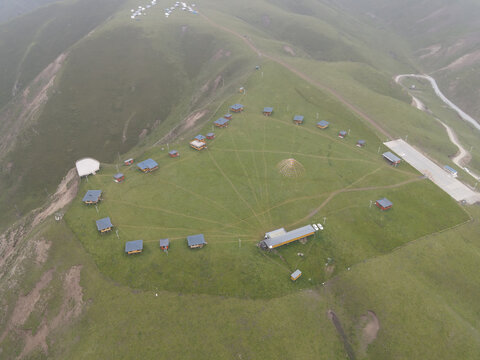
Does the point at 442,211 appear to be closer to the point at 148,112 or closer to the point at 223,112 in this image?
the point at 223,112

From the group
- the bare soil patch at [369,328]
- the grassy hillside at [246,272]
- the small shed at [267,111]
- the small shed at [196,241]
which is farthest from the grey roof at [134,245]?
the small shed at [267,111]

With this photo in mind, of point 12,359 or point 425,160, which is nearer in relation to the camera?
point 12,359

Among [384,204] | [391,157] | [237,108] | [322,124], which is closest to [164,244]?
[384,204]

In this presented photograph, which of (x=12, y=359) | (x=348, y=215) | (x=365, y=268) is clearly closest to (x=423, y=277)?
(x=365, y=268)

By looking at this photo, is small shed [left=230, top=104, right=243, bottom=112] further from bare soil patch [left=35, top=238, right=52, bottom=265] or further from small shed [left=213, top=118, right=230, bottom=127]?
bare soil patch [left=35, top=238, right=52, bottom=265]

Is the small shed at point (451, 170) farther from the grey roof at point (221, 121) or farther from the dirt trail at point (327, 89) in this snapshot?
the grey roof at point (221, 121)

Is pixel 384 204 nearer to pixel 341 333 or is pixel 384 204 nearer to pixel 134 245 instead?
pixel 341 333
